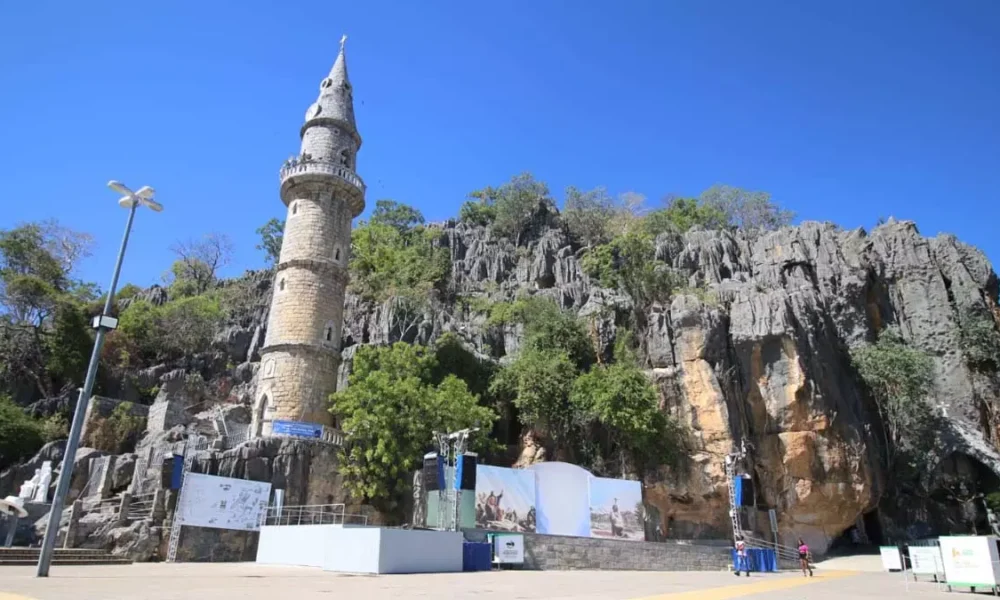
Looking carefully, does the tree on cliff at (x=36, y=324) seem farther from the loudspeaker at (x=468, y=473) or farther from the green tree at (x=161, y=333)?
the loudspeaker at (x=468, y=473)

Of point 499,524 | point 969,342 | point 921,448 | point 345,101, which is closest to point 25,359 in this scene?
point 345,101

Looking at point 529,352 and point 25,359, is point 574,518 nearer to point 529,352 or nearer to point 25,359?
point 529,352

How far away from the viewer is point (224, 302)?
4997 cm

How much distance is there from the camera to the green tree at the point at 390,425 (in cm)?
2586

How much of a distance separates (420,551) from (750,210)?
186 ft

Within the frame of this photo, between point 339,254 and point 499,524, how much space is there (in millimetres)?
15843

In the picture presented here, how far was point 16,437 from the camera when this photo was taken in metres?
31.8

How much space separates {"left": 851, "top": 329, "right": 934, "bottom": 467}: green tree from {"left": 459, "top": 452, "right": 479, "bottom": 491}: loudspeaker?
1001 inches

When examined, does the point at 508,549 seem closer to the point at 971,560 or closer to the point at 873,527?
the point at 971,560

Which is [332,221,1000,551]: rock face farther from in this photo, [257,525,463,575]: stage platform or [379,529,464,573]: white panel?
[379,529,464,573]: white panel

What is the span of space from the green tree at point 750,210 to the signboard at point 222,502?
53.0 meters

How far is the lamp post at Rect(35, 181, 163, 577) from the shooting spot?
12.4 meters

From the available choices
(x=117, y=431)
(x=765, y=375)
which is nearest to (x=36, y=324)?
(x=117, y=431)

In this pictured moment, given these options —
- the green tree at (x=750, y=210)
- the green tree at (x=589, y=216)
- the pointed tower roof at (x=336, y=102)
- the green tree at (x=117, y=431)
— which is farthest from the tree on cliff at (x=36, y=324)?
the green tree at (x=750, y=210)
